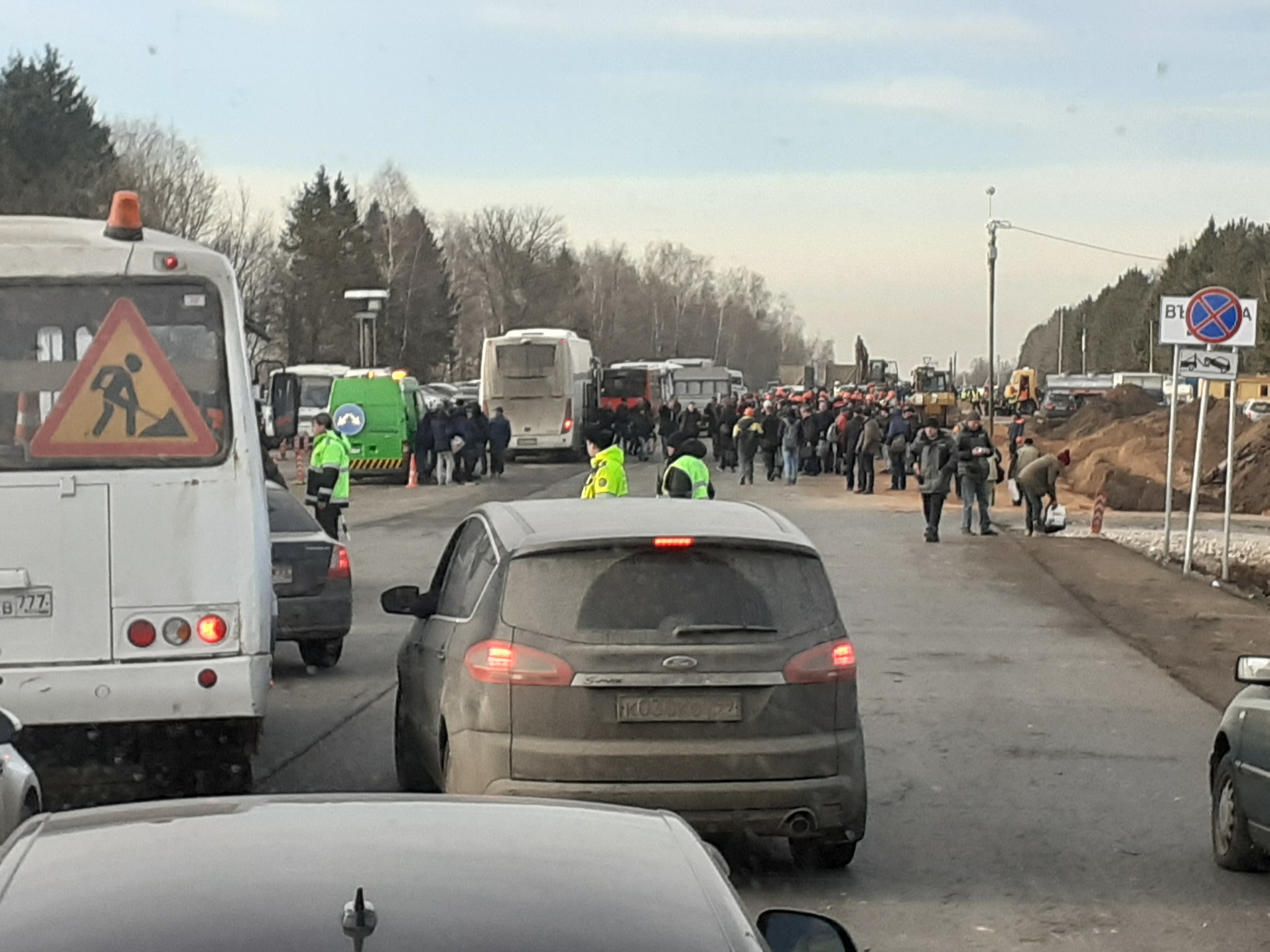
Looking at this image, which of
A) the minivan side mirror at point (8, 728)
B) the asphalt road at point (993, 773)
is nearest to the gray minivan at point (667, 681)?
the asphalt road at point (993, 773)

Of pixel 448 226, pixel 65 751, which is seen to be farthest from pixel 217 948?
pixel 448 226

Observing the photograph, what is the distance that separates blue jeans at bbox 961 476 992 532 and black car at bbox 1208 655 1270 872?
65.6 ft

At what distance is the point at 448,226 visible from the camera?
145875 millimetres

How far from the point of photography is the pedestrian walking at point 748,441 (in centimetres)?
4441

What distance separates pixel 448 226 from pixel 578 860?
475 ft

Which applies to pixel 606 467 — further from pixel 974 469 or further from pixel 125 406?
pixel 974 469

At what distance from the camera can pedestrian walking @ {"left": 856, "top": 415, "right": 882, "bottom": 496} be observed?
4100cm

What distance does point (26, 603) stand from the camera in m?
8.93

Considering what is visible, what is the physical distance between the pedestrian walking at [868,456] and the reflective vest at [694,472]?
2367cm

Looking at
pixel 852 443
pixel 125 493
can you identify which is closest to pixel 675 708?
pixel 125 493

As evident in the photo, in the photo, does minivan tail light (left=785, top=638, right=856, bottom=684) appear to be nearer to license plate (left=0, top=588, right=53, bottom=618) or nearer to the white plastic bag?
license plate (left=0, top=588, right=53, bottom=618)

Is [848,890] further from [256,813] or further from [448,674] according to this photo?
[256,813]

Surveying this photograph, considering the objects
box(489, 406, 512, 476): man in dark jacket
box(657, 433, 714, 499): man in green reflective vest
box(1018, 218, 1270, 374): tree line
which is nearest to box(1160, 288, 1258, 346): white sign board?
box(657, 433, 714, 499): man in green reflective vest

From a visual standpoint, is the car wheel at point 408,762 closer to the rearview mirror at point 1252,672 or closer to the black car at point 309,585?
the rearview mirror at point 1252,672
